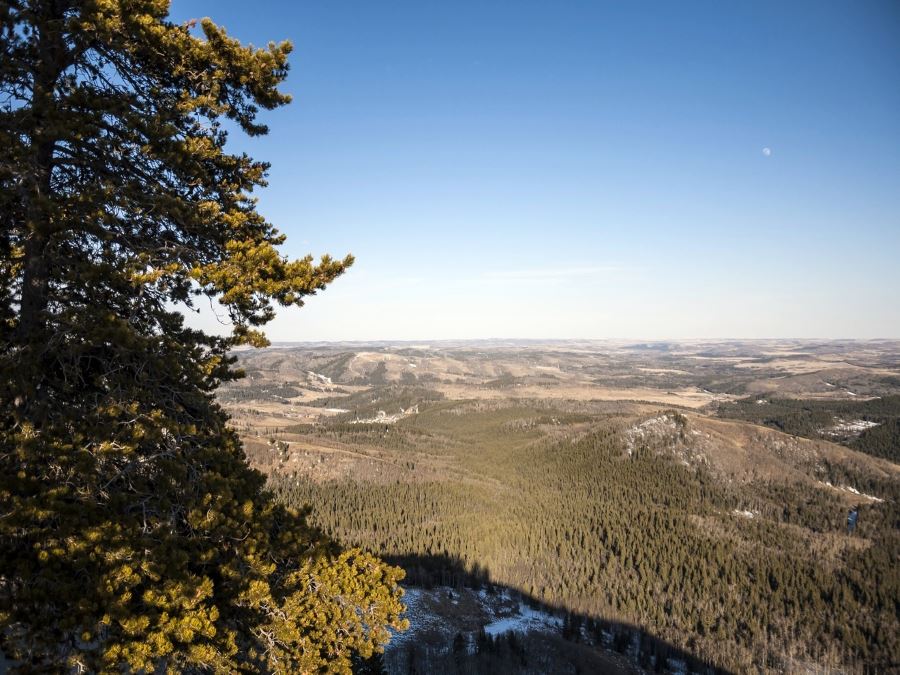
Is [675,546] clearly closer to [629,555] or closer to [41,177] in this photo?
[629,555]

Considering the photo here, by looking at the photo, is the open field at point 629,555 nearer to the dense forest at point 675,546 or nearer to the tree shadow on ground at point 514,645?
the tree shadow on ground at point 514,645

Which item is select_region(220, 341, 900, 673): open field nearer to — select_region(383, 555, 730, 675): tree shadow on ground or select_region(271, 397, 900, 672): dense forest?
select_region(383, 555, 730, 675): tree shadow on ground

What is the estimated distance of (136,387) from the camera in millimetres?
9297

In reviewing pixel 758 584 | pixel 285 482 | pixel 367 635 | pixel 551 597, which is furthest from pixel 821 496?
pixel 367 635

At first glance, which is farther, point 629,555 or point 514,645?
point 629,555

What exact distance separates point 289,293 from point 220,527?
16.2 ft

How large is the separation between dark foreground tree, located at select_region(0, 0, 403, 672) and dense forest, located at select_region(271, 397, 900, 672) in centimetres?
9736

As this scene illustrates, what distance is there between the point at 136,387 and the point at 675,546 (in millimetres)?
160574

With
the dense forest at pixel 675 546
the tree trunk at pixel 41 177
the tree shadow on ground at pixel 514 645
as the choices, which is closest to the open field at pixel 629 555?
Answer: the tree shadow on ground at pixel 514 645

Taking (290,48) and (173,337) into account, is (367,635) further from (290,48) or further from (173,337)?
(290,48)

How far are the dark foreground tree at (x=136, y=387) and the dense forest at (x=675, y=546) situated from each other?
97.4 m

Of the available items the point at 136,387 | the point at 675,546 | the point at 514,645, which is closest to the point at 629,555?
the point at 675,546

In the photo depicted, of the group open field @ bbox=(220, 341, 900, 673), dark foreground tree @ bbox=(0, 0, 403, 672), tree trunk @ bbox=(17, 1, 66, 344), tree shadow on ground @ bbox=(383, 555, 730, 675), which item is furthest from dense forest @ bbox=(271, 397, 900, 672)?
tree trunk @ bbox=(17, 1, 66, 344)

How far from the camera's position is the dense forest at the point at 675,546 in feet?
342
